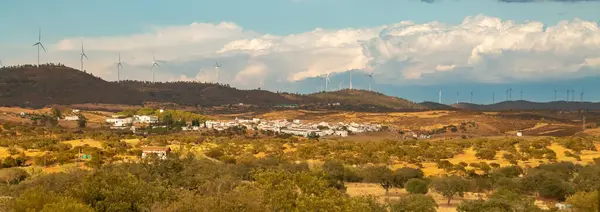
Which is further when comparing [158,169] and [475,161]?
[475,161]

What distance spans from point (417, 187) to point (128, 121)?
123m

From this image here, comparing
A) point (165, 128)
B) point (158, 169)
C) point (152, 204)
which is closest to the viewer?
point (152, 204)

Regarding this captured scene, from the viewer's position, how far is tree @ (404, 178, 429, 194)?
63.6 metres

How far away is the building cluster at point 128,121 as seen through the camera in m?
163

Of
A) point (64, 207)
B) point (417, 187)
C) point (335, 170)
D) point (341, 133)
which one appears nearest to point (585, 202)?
point (417, 187)

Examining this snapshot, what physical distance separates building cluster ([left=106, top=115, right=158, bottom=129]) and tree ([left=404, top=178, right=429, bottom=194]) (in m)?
107

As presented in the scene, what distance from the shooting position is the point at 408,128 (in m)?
180

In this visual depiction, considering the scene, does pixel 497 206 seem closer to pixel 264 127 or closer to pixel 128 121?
pixel 264 127

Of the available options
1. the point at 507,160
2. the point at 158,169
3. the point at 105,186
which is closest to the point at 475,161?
the point at 507,160

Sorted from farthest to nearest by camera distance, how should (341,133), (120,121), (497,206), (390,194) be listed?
(120,121) → (341,133) → (390,194) → (497,206)

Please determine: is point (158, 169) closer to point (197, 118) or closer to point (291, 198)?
point (291, 198)

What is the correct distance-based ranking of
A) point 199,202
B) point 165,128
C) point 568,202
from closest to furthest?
point 199,202, point 568,202, point 165,128

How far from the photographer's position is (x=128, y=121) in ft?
566

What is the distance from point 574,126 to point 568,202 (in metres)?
119
